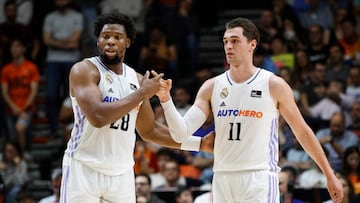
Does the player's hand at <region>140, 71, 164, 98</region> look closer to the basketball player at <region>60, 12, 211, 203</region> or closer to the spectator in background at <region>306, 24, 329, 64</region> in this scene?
the basketball player at <region>60, 12, 211, 203</region>

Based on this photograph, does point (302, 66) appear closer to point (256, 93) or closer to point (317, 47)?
point (317, 47)

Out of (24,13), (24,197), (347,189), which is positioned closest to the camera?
(347,189)

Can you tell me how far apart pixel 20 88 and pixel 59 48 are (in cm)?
98

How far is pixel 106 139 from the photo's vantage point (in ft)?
27.2

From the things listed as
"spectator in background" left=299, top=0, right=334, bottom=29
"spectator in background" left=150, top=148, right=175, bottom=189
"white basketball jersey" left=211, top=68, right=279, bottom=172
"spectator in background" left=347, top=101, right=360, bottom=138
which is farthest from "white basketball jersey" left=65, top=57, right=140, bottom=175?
"spectator in background" left=299, top=0, right=334, bottom=29

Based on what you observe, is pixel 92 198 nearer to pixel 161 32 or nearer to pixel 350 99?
pixel 350 99

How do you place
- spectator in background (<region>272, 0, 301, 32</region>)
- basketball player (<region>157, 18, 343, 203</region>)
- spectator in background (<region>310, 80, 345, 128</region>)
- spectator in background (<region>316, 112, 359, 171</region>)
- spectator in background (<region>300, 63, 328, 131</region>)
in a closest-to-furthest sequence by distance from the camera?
basketball player (<region>157, 18, 343, 203</region>) < spectator in background (<region>316, 112, 359, 171</region>) < spectator in background (<region>310, 80, 345, 128</region>) < spectator in background (<region>300, 63, 328, 131</region>) < spectator in background (<region>272, 0, 301, 32</region>)

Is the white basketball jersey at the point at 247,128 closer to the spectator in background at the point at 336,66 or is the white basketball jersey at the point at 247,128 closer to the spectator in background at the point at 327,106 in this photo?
the spectator in background at the point at 327,106

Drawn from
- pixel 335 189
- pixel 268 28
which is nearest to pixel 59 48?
pixel 268 28

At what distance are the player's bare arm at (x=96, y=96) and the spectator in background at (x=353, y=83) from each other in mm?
7342

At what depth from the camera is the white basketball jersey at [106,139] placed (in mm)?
8273

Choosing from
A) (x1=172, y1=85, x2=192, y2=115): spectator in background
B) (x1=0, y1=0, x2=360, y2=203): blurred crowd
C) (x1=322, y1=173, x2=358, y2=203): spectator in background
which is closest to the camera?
(x1=322, y1=173, x2=358, y2=203): spectator in background

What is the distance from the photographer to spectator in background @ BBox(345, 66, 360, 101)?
49.4ft

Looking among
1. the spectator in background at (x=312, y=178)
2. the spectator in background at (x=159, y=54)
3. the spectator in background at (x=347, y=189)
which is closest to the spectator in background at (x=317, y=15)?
the spectator in background at (x=159, y=54)
